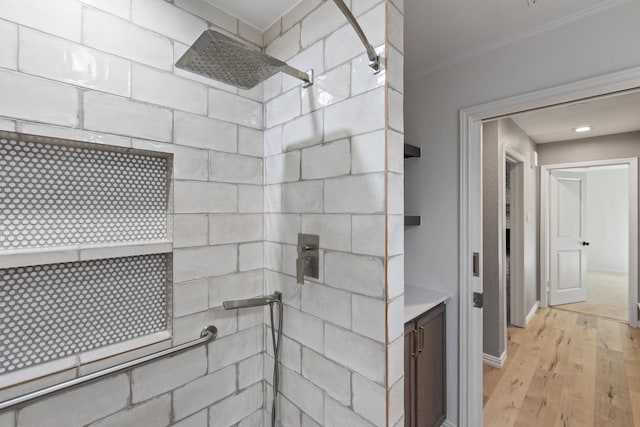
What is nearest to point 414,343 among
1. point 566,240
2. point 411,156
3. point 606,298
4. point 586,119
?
point 411,156

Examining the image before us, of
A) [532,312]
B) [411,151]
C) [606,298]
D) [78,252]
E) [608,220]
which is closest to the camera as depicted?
[78,252]

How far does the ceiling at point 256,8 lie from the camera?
3.97 feet

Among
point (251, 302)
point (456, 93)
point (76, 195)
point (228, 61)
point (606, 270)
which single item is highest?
point (456, 93)

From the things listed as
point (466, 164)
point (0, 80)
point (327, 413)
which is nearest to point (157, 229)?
point (0, 80)

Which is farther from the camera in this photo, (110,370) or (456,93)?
(456,93)

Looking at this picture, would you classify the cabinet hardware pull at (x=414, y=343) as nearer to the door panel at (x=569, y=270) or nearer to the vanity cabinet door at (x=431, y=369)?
the vanity cabinet door at (x=431, y=369)

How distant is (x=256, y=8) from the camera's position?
125 cm

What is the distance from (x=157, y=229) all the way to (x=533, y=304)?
4608 millimetres

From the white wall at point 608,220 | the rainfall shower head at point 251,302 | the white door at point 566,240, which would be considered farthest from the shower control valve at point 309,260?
the white wall at point 608,220

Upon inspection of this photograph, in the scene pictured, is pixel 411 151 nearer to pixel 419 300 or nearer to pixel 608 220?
pixel 419 300

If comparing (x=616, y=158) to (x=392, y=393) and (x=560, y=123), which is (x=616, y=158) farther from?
(x=392, y=393)

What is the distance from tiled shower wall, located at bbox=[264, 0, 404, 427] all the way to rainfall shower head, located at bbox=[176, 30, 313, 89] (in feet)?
0.73

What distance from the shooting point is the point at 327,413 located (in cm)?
110

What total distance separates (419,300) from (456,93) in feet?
4.40
